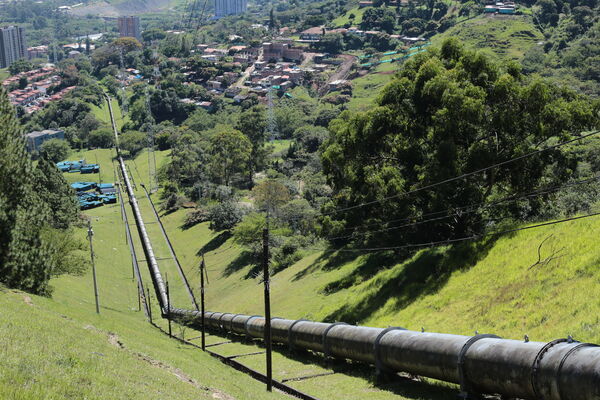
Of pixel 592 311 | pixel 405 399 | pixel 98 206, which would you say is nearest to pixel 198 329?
pixel 405 399

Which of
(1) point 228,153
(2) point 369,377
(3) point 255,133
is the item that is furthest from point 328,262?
(3) point 255,133

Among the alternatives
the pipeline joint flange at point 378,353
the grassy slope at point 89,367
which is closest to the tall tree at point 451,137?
the pipeline joint flange at point 378,353

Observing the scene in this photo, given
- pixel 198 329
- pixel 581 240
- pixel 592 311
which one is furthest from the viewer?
pixel 198 329

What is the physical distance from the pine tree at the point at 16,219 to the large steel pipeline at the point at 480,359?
952 inches

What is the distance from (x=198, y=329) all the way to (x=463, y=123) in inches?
1204

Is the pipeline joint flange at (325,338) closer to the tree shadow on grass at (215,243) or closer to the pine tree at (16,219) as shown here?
the pine tree at (16,219)

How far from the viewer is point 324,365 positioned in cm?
2903

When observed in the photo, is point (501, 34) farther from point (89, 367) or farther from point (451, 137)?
point (89, 367)

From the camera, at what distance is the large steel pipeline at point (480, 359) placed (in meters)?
16.1

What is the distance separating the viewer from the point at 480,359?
61.8ft

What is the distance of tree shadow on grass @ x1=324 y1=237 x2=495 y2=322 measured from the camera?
107ft

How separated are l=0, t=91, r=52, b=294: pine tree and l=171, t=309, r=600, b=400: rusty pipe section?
25.4 m

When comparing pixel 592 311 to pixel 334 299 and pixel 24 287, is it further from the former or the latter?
pixel 24 287

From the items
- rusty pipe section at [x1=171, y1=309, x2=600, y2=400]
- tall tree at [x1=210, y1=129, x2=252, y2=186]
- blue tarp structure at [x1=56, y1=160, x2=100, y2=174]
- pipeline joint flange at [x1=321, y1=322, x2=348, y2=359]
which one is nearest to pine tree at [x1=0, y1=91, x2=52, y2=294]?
pipeline joint flange at [x1=321, y1=322, x2=348, y2=359]
